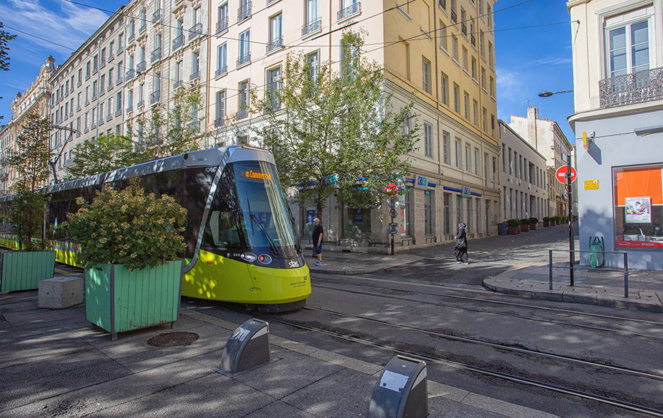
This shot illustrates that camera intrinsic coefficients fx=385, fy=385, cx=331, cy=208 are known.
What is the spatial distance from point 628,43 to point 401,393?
563 inches

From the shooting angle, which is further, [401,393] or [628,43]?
[628,43]

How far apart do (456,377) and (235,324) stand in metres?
3.31

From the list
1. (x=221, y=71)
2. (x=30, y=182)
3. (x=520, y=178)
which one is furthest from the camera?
(x=520, y=178)

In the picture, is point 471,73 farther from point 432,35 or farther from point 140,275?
point 140,275

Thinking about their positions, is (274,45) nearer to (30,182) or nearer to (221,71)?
(221,71)

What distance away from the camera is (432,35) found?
22.7 metres

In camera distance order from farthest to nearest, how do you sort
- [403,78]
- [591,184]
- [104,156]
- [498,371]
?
[104,156] < [403,78] < [591,184] < [498,371]

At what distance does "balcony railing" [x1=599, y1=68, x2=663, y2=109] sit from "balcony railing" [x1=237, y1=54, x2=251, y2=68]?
18179 millimetres

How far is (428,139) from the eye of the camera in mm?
22484

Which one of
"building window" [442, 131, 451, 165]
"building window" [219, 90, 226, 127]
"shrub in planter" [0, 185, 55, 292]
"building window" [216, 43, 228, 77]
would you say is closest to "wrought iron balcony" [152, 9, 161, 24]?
"building window" [216, 43, 228, 77]

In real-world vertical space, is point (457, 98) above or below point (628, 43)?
above

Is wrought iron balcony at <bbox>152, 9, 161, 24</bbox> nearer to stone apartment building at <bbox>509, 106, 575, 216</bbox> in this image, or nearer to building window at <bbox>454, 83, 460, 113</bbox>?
building window at <bbox>454, 83, 460, 113</bbox>

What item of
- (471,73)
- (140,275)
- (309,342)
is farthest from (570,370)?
(471,73)

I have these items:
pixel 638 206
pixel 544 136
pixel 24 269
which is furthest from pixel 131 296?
pixel 544 136
